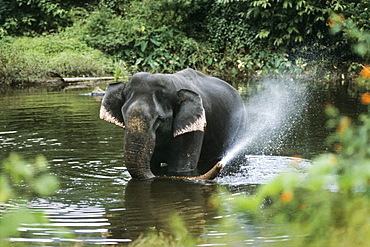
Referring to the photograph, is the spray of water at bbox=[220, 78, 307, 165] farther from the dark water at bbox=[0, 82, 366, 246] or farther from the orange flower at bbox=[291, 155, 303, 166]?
the orange flower at bbox=[291, 155, 303, 166]

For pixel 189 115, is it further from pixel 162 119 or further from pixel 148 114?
pixel 148 114

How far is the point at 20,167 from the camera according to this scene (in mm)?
1898

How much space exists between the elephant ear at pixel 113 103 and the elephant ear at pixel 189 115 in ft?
2.11

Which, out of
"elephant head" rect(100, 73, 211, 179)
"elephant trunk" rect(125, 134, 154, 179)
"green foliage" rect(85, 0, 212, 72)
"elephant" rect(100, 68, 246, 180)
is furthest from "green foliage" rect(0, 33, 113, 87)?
"elephant trunk" rect(125, 134, 154, 179)

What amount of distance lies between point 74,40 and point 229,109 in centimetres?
1667

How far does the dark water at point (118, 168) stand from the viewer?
495 cm

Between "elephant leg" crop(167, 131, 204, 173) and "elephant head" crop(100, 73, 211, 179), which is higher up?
"elephant head" crop(100, 73, 211, 179)

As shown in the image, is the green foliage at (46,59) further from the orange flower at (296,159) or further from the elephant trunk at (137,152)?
the elephant trunk at (137,152)

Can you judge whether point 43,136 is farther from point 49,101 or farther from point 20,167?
point 20,167

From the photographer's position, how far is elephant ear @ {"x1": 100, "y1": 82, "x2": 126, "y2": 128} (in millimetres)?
6660

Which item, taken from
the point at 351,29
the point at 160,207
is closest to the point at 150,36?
the point at 160,207

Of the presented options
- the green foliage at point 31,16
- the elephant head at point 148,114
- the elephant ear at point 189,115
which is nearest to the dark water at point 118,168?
the elephant head at point 148,114

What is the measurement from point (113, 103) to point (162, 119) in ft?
2.26

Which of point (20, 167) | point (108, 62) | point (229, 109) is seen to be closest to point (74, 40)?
point (108, 62)
